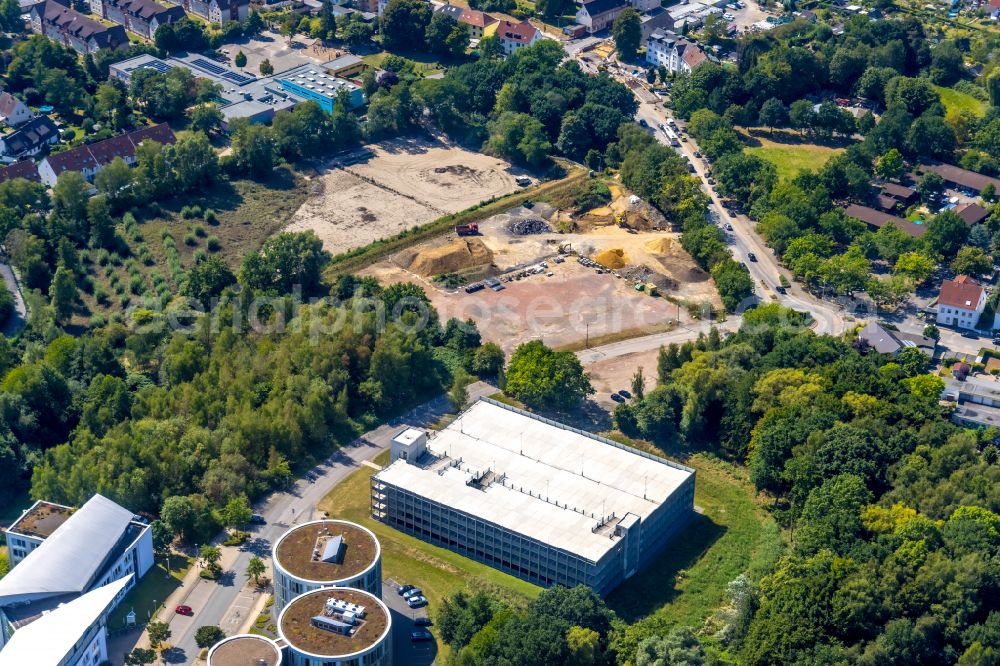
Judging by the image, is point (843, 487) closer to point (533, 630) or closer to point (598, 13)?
point (533, 630)

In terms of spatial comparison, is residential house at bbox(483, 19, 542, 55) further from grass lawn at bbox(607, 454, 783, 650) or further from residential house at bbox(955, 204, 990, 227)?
grass lawn at bbox(607, 454, 783, 650)

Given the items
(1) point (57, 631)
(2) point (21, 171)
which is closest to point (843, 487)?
(1) point (57, 631)

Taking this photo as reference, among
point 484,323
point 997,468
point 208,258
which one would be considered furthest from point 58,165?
point 997,468

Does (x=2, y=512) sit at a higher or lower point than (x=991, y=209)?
lower

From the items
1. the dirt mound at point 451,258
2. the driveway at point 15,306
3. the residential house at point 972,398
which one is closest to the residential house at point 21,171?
the driveway at point 15,306

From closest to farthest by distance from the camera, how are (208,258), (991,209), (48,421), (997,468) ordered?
(997,468), (48,421), (208,258), (991,209)

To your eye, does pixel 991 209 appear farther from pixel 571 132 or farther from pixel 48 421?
pixel 48 421

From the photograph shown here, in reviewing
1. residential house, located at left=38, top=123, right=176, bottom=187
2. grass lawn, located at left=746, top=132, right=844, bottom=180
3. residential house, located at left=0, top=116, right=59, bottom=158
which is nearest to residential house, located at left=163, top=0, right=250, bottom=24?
residential house, located at left=0, top=116, right=59, bottom=158

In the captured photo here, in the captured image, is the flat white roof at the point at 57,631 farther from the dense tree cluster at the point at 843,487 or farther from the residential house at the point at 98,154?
the residential house at the point at 98,154
